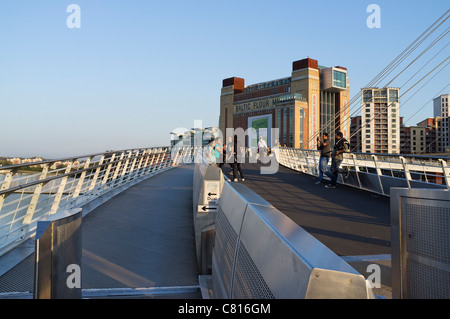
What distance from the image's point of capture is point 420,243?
7.63ft

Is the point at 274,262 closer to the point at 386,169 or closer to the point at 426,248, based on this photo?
the point at 426,248

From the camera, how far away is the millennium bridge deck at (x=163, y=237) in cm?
409

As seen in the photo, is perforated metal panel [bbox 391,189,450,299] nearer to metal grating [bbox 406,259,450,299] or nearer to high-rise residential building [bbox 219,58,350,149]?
metal grating [bbox 406,259,450,299]

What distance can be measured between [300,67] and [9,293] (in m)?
114

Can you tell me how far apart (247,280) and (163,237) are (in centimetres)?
472

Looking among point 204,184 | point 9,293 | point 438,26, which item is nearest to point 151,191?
point 204,184

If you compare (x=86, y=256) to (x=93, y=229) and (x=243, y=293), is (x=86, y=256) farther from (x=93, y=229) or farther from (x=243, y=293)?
(x=243, y=293)

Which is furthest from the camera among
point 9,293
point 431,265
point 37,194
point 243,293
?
point 37,194

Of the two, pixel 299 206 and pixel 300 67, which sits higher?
pixel 300 67

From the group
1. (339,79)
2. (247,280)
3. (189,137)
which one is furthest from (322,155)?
(339,79)

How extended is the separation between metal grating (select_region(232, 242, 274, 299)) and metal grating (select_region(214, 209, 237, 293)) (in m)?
0.22

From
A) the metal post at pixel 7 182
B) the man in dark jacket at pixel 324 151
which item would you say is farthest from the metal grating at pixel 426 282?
the man in dark jacket at pixel 324 151

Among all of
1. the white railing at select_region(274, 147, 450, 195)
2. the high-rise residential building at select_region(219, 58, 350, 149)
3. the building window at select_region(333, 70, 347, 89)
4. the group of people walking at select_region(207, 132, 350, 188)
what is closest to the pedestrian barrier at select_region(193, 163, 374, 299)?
the white railing at select_region(274, 147, 450, 195)
